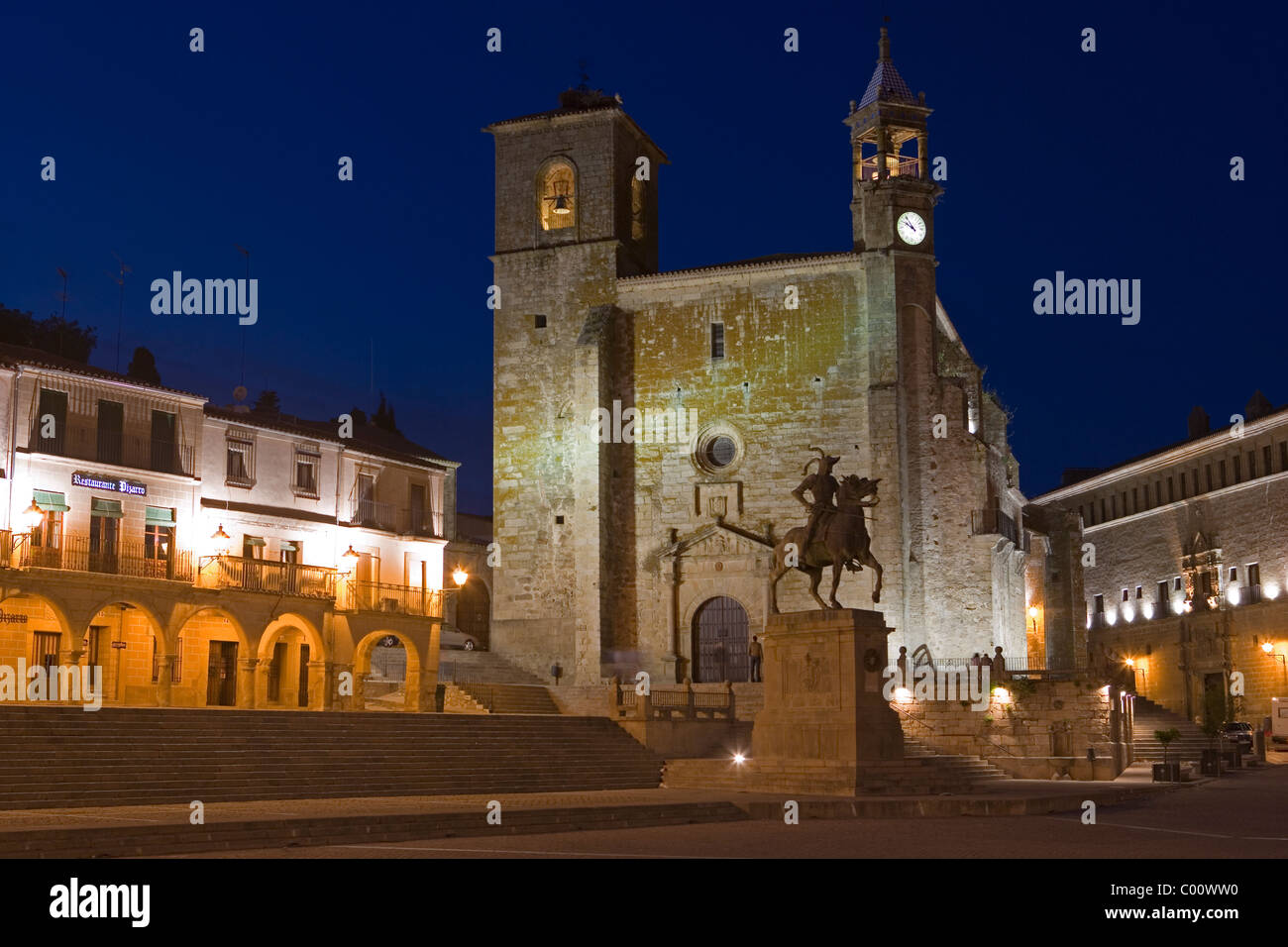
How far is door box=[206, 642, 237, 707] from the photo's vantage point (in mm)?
37219

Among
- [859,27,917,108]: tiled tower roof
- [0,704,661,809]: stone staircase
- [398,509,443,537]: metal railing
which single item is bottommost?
[0,704,661,809]: stone staircase

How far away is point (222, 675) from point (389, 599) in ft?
16.5

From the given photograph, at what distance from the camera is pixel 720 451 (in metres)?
44.9

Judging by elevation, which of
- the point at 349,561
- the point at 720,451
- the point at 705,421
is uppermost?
the point at 705,421

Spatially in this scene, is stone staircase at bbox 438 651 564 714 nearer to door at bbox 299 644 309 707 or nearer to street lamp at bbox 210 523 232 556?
door at bbox 299 644 309 707

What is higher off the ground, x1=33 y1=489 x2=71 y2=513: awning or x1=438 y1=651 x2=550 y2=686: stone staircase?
x1=33 y1=489 x2=71 y2=513: awning

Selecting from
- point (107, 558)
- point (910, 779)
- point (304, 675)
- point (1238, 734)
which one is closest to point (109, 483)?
point (107, 558)

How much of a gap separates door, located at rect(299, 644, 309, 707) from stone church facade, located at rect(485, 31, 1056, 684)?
6.93 m

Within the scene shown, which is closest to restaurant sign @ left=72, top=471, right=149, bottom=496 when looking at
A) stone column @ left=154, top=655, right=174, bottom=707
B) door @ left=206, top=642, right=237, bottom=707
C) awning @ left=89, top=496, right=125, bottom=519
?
awning @ left=89, top=496, right=125, bottom=519

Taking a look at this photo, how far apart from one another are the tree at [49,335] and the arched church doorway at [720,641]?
69.8 ft

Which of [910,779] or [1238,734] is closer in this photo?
[910,779]

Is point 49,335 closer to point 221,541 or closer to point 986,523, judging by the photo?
point 221,541

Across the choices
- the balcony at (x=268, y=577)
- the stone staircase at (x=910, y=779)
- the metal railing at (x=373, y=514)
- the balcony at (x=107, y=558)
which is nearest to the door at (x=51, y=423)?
the balcony at (x=107, y=558)
